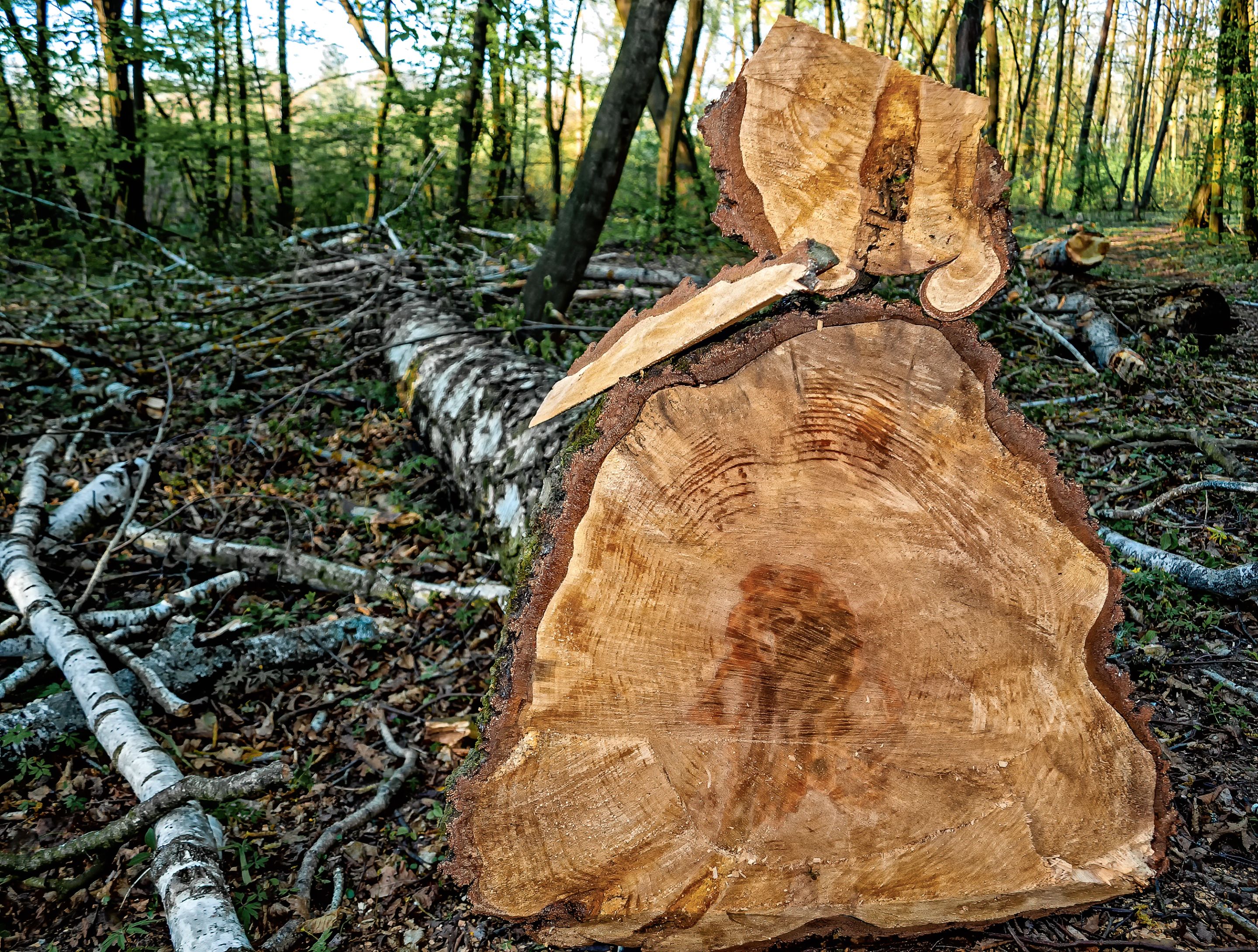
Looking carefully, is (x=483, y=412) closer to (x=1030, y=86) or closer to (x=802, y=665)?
(x=802, y=665)

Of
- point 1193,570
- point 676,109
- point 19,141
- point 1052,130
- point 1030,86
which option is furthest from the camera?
point 1052,130

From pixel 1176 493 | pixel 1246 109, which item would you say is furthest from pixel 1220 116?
pixel 1176 493

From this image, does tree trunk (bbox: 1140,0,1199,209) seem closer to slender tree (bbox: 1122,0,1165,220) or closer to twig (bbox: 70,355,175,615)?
slender tree (bbox: 1122,0,1165,220)

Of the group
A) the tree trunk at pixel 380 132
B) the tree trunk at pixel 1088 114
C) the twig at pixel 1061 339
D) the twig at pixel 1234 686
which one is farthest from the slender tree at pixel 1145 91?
the twig at pixel 1234 686

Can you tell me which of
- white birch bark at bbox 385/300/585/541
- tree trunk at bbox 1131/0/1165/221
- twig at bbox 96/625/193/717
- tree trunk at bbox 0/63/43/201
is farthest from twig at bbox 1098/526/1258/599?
tree trunk at bbox 1131/0/1165/221

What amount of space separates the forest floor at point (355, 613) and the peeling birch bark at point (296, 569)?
61 mm

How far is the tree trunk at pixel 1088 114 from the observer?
14281 mm

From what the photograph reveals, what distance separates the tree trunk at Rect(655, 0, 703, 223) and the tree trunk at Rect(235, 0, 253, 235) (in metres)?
4.73

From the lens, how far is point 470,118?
8.23 metres

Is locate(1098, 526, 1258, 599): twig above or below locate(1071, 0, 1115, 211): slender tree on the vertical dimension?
below

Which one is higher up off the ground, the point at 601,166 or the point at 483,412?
the point at 601,166

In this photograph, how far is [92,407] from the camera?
15.5ft

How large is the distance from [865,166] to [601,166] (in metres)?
3.27

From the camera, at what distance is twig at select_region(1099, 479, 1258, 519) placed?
348cm
